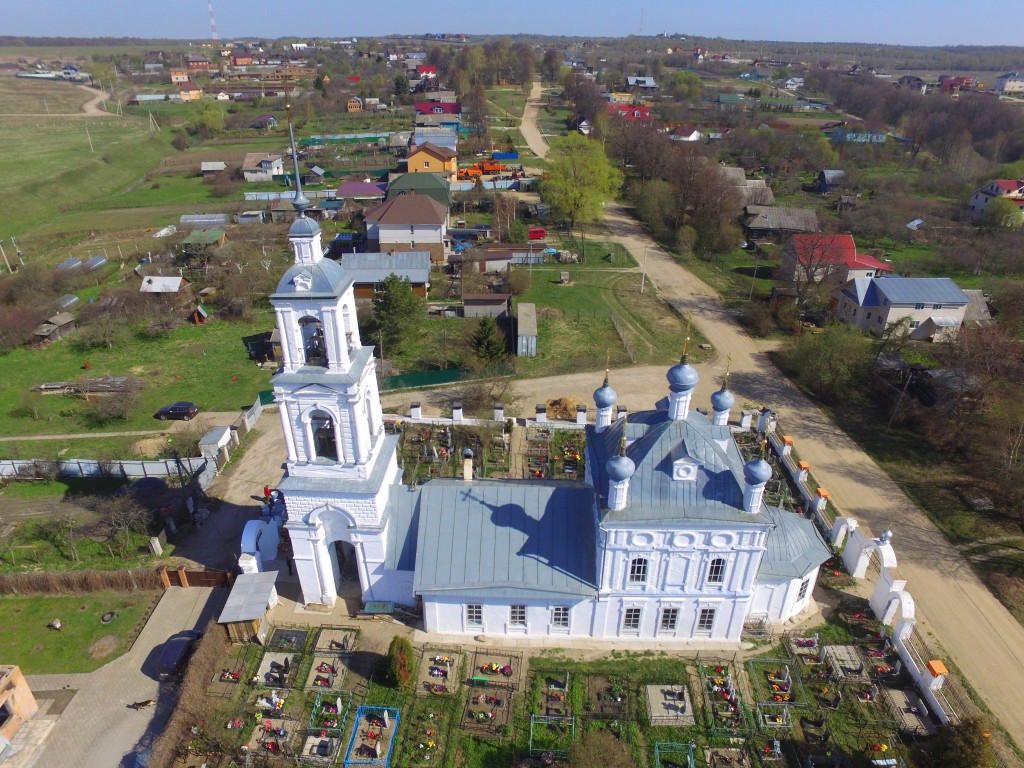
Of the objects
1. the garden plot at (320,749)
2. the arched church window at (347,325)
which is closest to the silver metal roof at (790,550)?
the garden plot at (320,749)

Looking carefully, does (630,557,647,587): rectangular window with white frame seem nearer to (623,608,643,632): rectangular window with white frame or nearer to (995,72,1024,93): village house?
(623,608,643,632): rectangular window with white frame

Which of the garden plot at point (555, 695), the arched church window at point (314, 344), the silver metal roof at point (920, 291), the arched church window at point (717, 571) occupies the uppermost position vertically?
the arched church window at point (314, 344)

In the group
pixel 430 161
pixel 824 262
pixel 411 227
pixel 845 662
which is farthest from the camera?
pixel 430 161

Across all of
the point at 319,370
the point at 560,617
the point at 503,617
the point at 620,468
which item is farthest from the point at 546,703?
the point at 319,370

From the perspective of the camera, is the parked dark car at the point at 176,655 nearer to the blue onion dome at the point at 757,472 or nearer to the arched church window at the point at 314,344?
the arched church window at the point at 314,344

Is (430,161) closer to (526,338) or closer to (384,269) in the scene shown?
(384,269)
